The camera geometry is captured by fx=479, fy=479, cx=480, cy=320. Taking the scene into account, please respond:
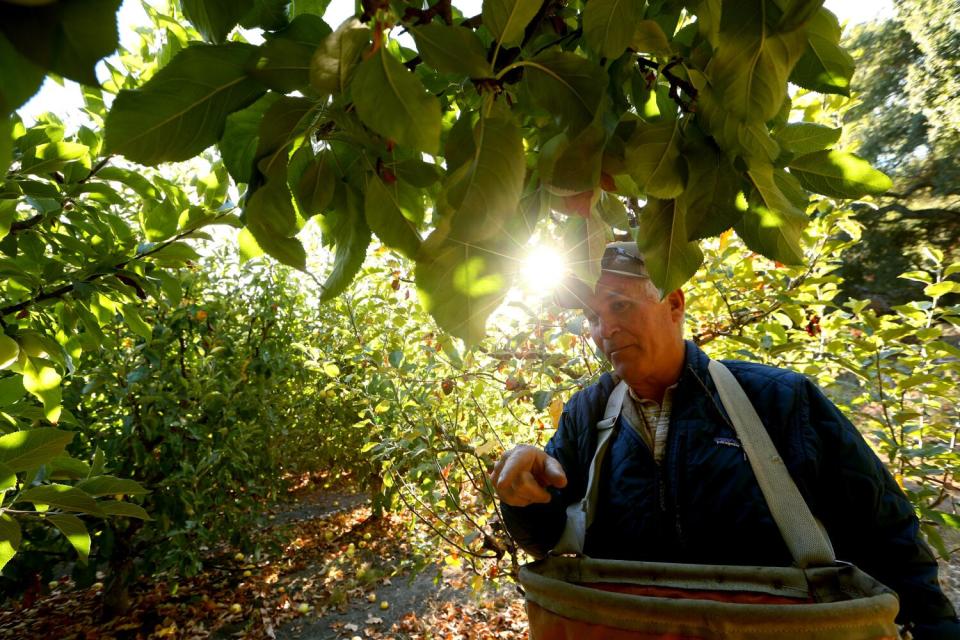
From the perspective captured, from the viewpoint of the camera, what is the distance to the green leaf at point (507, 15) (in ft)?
1.47

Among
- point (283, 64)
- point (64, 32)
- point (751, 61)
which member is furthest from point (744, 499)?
point (64, 32)

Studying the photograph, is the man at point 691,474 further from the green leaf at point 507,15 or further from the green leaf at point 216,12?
the green leaf at point 216,12

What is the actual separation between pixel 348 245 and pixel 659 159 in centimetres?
41

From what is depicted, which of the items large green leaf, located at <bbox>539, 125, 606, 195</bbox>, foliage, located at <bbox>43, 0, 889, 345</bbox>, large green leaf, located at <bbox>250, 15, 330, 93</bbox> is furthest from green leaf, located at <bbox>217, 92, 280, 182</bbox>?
large green leaf, located at <bbox>539, 125, 606, 195</bbox>

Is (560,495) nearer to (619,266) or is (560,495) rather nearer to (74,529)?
(619,266)

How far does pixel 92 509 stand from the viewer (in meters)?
1.19

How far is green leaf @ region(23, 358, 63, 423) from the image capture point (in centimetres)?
130

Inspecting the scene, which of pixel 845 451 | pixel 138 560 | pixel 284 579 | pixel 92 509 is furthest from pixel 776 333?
pixel 138 560

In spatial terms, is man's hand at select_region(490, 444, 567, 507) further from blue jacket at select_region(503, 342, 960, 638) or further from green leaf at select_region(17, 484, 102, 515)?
green leaf at select_region(17, 484, 102, 515)

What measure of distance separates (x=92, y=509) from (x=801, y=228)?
1.60 metres

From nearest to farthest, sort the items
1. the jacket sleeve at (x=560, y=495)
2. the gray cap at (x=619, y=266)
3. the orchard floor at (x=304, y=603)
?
the jacket sleeve at (x=560, y=495) → the gray cap at (x=619, y=266) → the orchard floor at (x=304, y=603)

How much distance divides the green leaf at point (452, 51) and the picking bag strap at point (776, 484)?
1236mm

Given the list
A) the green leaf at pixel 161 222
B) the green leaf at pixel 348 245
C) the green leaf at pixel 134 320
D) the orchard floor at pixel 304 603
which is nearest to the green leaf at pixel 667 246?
the green leaf at pixel 348 245

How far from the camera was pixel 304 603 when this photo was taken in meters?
4.42
